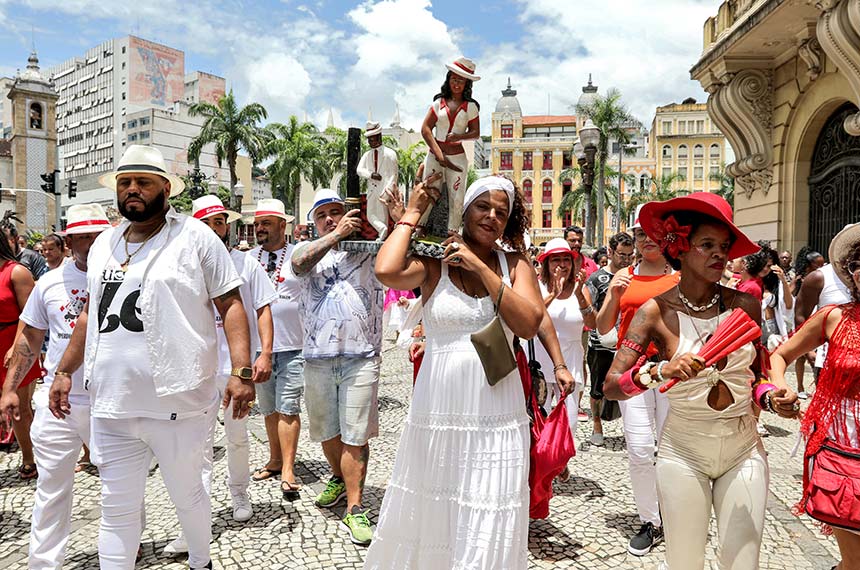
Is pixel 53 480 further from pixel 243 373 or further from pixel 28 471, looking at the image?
pixel 28 471

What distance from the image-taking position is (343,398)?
4312 mm

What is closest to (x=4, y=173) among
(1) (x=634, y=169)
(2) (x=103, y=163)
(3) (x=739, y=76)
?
(2) (x=103, y=163)

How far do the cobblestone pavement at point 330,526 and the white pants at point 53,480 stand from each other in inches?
15.6

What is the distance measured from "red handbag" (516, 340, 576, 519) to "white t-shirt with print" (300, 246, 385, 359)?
1462 mm

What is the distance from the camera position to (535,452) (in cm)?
328

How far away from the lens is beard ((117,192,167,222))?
311 cm

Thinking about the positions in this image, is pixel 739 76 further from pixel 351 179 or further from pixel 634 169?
pixel 634 169

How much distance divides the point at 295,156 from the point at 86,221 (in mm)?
42137

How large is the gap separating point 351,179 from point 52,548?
2887mm

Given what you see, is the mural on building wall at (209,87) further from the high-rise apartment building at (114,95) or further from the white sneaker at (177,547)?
the white sneaker at (177,547)

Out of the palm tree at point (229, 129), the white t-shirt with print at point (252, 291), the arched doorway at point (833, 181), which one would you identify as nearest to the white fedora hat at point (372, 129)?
the white t-shirt with print at point (252, 291)

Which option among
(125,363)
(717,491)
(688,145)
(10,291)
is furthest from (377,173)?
(688,145)

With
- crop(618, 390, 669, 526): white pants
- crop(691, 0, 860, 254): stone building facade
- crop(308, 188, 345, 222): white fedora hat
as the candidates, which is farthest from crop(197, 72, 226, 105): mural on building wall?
crop(618, 390, 669, 526): white pants

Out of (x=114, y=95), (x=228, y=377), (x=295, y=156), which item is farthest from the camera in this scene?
(x=114, y=95)
